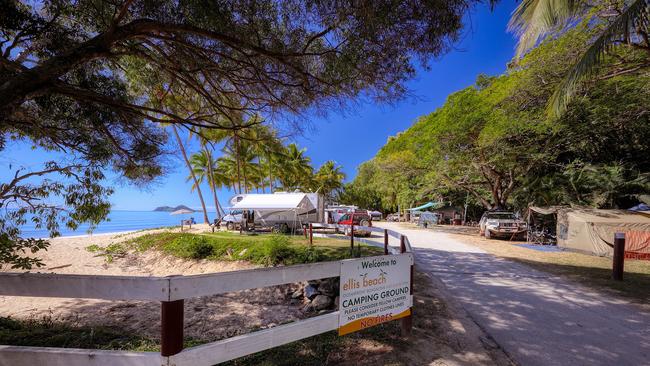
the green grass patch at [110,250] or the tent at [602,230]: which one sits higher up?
the tent at [602,230]

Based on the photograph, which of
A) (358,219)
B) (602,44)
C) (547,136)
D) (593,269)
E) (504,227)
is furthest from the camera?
(358,219)

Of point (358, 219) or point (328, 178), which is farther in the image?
point (328, 178)

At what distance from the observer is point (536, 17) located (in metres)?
6.75

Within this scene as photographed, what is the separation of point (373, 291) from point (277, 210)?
1565cm

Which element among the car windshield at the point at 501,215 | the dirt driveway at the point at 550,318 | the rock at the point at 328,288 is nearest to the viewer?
the dirt driveway at the point at 550,318

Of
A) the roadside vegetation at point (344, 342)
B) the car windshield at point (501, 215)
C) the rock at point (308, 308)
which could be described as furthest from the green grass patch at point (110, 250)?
the car windshield at point (501, 215)

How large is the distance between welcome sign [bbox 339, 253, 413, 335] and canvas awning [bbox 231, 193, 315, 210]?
14734 mm

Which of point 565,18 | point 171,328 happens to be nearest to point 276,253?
point 171,328

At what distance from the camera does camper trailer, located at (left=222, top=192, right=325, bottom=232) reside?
18.8 meters

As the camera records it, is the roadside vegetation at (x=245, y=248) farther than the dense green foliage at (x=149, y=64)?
Yes

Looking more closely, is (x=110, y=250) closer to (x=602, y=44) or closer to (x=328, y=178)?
(x=602, y=44)

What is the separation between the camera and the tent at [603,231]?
11055 mm

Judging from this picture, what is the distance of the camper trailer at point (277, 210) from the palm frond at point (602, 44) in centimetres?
1407

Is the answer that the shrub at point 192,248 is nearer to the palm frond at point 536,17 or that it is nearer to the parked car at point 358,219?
the parked car at point 358,219
